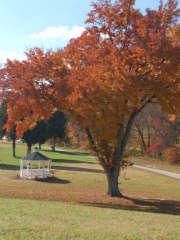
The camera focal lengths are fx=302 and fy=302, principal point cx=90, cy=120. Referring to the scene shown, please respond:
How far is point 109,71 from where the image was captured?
42.0ft

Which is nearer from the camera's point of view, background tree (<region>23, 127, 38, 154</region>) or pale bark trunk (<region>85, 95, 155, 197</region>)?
pale bark trunk (<region>85, 95, 155, 197</region>)

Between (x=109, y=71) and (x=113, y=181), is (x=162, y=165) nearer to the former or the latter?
(x=113, y=181)

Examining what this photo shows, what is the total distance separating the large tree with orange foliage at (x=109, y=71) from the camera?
12.7m

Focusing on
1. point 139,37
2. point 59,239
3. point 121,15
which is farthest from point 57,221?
point 121,15

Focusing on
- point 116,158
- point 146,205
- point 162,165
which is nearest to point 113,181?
point 116,158

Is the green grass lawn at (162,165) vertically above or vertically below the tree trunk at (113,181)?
below

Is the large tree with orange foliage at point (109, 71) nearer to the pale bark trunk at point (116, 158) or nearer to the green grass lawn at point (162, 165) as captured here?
the pale bark trunk at point (116, 158)

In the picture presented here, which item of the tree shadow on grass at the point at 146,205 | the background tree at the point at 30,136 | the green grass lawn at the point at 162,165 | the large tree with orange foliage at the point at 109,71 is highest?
the large tree with orange foliage at the point at 109,71

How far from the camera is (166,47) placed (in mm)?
12922

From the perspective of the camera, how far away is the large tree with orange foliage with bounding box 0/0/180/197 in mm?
12727

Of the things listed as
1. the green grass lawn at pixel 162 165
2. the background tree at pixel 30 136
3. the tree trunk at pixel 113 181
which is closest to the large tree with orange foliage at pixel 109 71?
the tree trunk at pixel 113 181

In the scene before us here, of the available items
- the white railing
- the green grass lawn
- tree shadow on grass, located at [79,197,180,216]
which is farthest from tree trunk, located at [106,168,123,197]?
the green grass lawn

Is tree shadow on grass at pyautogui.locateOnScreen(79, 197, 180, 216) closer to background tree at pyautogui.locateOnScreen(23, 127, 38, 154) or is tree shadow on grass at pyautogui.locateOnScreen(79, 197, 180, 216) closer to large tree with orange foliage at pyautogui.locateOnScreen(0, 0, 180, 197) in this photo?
large tree with orange foliage at pyautogui.locateOnScreen(0, 0, 180, 197)

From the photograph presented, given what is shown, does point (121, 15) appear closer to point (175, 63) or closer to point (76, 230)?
point (175, 63)
